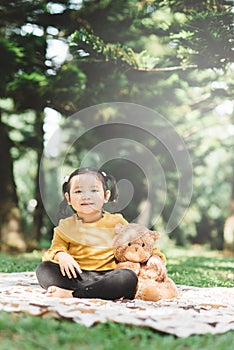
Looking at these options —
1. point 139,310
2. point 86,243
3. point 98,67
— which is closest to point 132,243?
point 86,243

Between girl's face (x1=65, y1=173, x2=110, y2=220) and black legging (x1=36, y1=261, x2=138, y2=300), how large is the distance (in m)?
0.42

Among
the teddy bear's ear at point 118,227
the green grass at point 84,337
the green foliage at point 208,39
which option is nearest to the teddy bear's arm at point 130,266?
the teddy bear's ear at point 118,227

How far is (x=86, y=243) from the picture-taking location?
373 centimetres

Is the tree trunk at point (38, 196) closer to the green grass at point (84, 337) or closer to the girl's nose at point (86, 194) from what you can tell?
the girl's nose at point (86, 194)

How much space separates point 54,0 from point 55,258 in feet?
20.5

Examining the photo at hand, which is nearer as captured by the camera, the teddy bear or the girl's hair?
the teddy bear

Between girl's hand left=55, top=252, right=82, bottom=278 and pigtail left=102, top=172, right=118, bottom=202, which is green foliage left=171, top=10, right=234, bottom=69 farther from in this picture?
girl's hand left=55, top=252, right=82, bottom=278

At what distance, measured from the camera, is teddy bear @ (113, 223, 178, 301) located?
3.62 metres

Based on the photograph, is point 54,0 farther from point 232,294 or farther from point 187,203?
point 187,203

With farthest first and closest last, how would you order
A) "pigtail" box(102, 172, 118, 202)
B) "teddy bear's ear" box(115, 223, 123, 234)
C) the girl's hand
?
"pigtail" box(102, 172, 118, 202) < "teddy bear's ear" box(115, 223, 123, 234) < the girl's hand

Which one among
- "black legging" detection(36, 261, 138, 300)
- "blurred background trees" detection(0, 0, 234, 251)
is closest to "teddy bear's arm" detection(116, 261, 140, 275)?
"black legging" detection(36, 261, 138, 300)

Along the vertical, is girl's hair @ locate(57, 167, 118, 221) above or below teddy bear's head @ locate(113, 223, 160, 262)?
above

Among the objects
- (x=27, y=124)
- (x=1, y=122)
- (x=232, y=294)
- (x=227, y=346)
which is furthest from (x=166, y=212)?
(x=227, y=346)

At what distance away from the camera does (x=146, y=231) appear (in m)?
3.87
